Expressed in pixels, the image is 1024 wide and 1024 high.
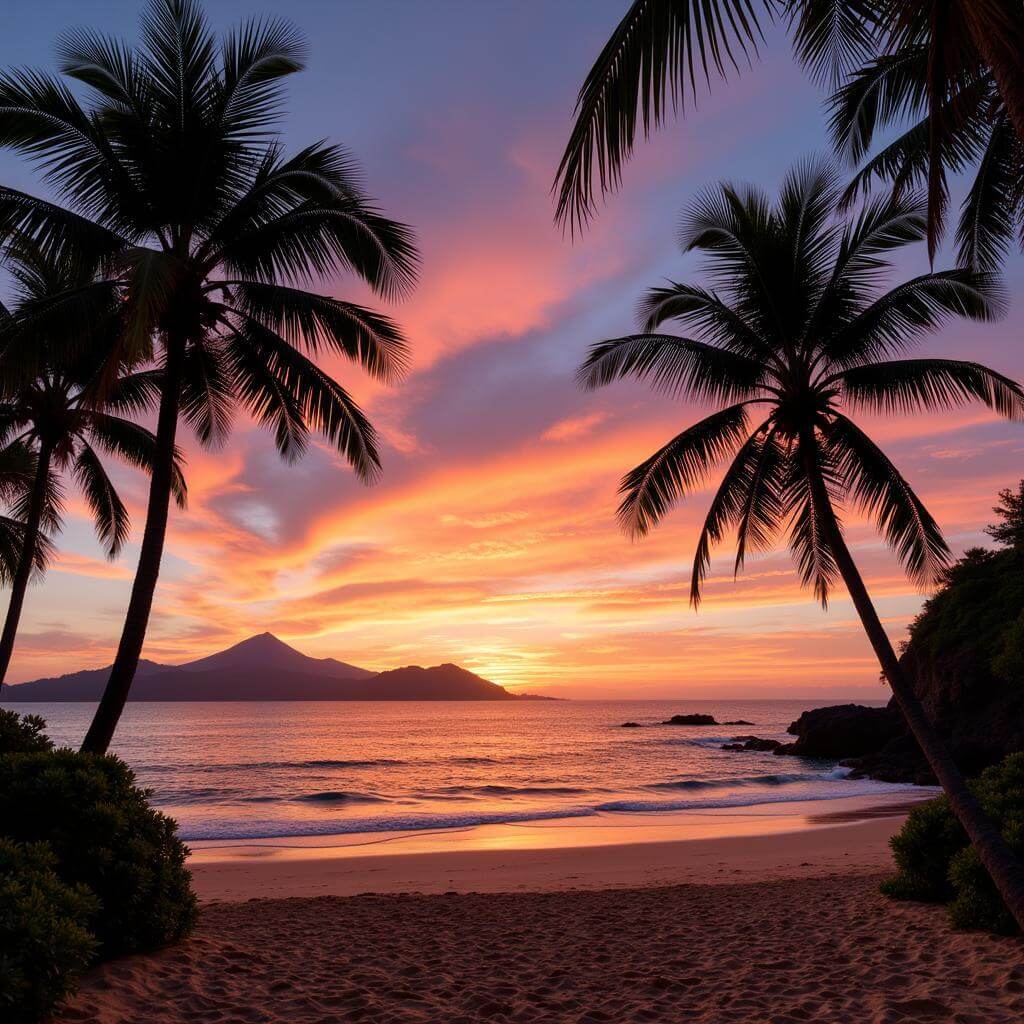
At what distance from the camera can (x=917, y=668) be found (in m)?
31.1

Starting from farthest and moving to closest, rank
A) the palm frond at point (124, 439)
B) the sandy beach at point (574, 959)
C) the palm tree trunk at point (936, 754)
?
the palm frond at point (124, 439)
the palm tree trunk at point (936, 754)
the sandy beach at point (574, 959)

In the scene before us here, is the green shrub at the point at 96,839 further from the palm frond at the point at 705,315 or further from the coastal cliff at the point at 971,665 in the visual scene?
the coastal cliff at the point at 971,665

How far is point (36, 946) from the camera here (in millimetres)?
3887

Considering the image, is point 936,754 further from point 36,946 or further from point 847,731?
point 847,731

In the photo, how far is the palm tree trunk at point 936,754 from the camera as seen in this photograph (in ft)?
19.9

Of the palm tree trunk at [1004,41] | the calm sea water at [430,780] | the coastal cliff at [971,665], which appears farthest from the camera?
the coastal cliff at [971,665]

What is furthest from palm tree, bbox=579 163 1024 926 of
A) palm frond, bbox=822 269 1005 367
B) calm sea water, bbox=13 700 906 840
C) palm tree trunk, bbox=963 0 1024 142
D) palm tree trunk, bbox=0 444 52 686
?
calm sea water, bbox=13 700 906 840

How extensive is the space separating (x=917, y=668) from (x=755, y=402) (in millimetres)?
26124

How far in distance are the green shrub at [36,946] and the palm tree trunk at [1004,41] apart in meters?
6.96

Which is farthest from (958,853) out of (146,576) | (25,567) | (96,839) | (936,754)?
(25,567)

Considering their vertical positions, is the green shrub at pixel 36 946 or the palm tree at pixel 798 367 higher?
the palm tree at pixel 798 367

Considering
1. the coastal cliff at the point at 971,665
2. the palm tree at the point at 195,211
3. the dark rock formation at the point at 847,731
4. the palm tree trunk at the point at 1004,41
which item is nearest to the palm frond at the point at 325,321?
the palm tree at the point at 195,211

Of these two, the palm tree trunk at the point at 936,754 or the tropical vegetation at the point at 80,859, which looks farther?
the palm tree trunk at the point at 936,754

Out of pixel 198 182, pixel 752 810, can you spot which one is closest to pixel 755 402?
pixel 198 182
